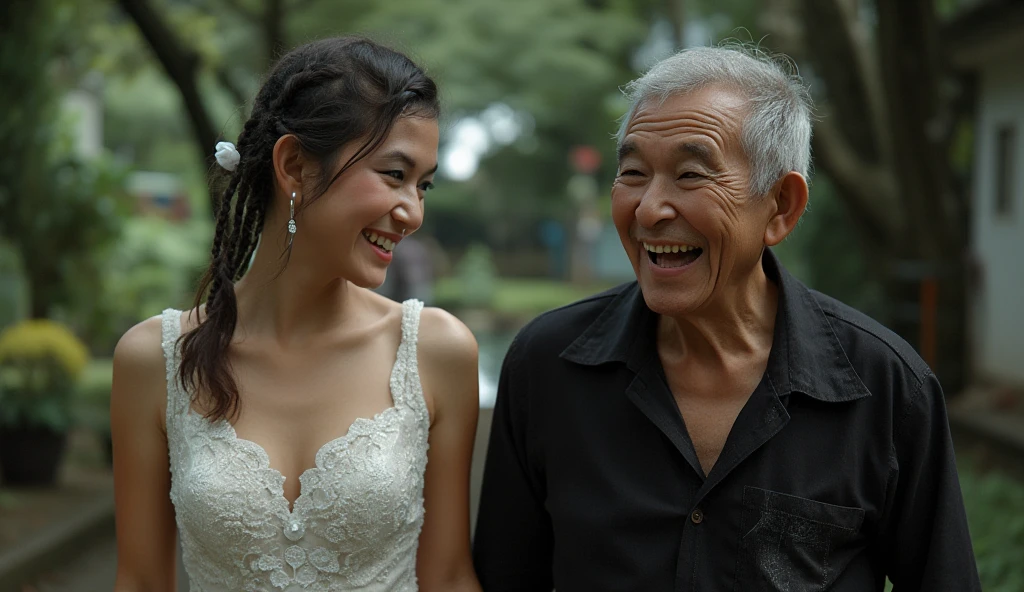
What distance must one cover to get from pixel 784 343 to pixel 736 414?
0.20 metres

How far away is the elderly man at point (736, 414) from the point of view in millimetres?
2533

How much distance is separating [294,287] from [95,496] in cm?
563

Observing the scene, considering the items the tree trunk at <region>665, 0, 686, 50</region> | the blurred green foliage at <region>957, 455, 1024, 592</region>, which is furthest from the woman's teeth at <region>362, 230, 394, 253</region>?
the tree trunk at <region>665, 0, 686, 50</region>

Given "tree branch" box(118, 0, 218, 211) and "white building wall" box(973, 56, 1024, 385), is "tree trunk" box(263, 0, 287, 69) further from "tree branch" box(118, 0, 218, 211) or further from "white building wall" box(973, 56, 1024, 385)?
"white building wall" box(973, 56, 1024, 385)

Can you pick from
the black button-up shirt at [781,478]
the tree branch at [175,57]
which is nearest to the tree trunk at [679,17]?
the tree branch at [175,57]

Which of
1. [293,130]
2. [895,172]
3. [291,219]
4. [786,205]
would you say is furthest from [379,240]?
[895,172]

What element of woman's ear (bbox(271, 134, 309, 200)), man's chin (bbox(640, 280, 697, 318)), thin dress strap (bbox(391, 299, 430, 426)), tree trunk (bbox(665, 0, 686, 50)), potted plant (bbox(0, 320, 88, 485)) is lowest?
potted plant (bbox(0, 320, 88, 485))

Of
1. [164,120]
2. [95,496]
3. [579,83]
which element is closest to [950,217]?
[95,496]

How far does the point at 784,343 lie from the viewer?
8.81ft

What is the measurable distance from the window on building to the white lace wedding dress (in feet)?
36.2

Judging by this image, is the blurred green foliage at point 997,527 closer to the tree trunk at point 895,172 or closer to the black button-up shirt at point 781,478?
the tree trunk at point 895,172

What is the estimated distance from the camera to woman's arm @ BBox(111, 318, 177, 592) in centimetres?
287

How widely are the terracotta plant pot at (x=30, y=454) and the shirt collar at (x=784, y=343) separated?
238 inches

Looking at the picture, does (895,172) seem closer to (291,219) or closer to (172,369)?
(291,219)
